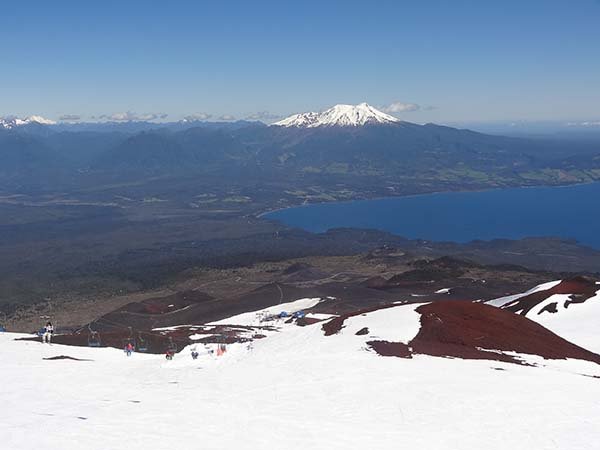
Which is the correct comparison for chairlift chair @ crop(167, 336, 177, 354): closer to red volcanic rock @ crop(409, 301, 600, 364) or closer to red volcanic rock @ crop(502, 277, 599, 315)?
red volcanic rock @ crop(409, 301, 600, 364)

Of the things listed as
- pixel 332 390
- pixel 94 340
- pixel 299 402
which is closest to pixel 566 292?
pixel 332 390

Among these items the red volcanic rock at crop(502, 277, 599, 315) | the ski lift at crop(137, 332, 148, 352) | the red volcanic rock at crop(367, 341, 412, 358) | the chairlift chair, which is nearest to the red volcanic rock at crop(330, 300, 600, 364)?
the red volcanic rock at crop(367, 341, 412, 358)

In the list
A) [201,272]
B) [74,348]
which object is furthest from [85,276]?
[74,348]

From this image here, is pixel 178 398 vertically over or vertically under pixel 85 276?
over

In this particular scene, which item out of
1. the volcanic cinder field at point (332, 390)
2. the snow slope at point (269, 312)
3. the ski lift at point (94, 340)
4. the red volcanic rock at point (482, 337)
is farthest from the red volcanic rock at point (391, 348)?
the snow slope at point (269, 312)

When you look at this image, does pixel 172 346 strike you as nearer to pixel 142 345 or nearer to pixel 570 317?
pixel 142 345

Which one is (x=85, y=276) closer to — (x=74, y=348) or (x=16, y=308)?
(x=16, y=308)
